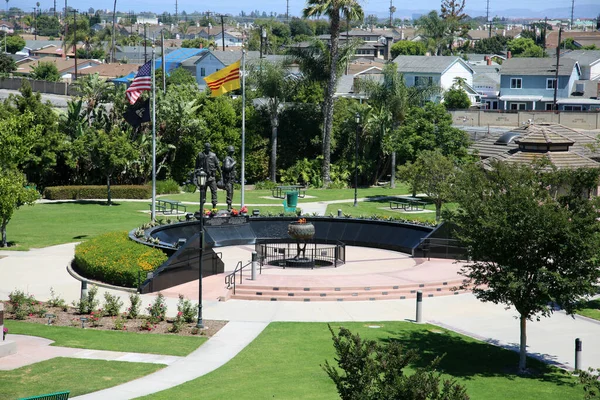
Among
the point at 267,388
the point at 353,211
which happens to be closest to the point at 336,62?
the point at 353,211

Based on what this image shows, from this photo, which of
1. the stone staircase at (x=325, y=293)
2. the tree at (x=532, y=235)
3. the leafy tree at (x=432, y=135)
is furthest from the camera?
the leafy tree at (x=432, y=135)

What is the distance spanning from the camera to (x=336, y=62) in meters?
61.8

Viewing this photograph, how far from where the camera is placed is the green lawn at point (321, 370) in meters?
20.4

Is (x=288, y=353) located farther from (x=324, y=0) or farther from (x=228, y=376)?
(x=324, y=0)

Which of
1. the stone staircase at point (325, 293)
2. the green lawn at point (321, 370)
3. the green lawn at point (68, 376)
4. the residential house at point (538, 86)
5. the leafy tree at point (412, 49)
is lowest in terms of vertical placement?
the green lawn at point (321, 370)

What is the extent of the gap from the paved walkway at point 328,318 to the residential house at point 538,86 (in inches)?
3164

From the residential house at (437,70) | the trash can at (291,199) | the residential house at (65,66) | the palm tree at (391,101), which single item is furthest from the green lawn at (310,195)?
the residential house at (65,66)

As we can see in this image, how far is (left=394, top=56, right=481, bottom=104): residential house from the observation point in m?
104

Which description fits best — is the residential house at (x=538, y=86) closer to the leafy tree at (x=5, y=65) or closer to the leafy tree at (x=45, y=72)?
the leafy tree at (x=45, y=72)

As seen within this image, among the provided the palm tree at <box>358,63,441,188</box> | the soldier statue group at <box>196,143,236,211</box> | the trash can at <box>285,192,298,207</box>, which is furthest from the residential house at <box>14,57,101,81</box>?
the soldier statue group at <box>196,143,236,211</box>

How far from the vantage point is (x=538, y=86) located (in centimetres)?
10738

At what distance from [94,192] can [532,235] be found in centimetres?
3736

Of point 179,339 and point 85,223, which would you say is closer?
point 179,339

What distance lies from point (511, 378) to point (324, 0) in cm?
4283
